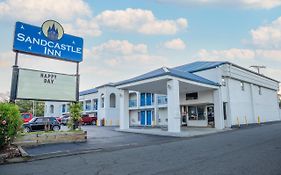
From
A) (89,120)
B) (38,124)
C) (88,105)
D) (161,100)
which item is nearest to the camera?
(38,124)

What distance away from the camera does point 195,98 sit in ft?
80.7

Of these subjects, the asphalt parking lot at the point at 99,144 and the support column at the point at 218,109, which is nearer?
the asphalt parking lot at the point at 99,144

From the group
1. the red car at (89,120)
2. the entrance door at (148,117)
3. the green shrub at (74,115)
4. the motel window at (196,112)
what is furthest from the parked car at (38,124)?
the red car at (89,120)

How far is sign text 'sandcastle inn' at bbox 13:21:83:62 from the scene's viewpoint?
12086 millimetres

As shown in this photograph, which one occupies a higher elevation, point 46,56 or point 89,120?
point 46,56

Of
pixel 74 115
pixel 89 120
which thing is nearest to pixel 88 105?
pixel 89 120

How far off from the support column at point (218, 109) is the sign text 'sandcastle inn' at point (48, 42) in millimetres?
14613

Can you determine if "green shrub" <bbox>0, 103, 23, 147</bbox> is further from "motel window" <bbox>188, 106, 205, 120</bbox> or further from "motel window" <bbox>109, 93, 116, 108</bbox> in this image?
"motel window" <bbox>109, 93, 116, 108</bbox>

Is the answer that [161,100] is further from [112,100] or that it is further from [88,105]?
[88,105]

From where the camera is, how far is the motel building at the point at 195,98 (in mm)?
18177

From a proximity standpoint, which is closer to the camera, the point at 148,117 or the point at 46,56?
the point at 46,56

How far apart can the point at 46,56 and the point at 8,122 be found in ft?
16.6

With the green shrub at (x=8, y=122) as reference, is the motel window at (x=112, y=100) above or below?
above

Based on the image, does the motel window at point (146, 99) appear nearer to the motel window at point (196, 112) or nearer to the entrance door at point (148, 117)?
the entrance door at point (148, 117)
